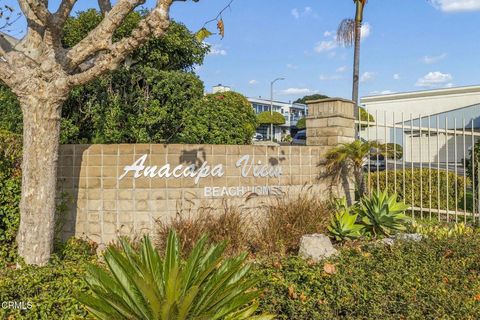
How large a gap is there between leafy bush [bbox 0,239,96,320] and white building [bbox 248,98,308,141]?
1927 inches

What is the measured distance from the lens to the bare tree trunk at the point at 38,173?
5102 mm

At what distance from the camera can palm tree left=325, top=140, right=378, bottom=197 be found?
848 cm

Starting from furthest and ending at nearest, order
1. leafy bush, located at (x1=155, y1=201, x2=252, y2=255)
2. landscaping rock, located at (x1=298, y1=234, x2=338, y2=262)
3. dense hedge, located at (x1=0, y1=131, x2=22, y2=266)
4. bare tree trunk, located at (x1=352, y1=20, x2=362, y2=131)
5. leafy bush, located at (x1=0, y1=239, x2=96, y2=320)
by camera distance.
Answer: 1. bare tree trunk, located at (x1=352, y1=20, x2=362, y2=131)
2. leafy bush, located at (x1=155, y1=201, x2=252, y2=255)
3. landscaping rock, located at (x1=298, y1=234, x2=338, y2=262)
4. dense hedge, located at (x1=0, y1=131, x2=22, y2=266)
5. leafy bush, located at (x1=0, y1=239, x2=96, y2=320)

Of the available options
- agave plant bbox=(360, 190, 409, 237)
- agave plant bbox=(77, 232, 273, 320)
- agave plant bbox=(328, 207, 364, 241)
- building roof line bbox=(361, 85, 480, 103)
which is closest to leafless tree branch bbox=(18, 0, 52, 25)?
agave plant bbox=(77, 232, 273, 320)

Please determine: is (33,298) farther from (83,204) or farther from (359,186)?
(359,186)

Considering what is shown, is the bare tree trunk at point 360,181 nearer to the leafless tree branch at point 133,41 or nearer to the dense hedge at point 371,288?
the dense hedge at point 371,288

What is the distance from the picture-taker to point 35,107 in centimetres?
507

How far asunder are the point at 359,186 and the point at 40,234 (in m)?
5.98

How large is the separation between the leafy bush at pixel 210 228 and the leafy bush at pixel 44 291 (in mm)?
2243

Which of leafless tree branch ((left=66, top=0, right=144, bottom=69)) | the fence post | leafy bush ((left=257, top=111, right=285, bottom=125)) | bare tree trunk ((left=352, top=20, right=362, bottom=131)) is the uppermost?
leafy bush ((left=257, top=111, right=285, bottom=125))

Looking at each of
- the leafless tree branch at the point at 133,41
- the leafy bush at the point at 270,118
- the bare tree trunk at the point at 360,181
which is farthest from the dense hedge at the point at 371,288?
the leafy bush at the point at 270,118

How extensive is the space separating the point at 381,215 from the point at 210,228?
9.55ft

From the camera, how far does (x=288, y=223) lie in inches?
284

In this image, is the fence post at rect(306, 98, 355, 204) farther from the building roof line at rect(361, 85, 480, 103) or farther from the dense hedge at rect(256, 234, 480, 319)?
the building roof line at rect(361, 85, 480, 103)
